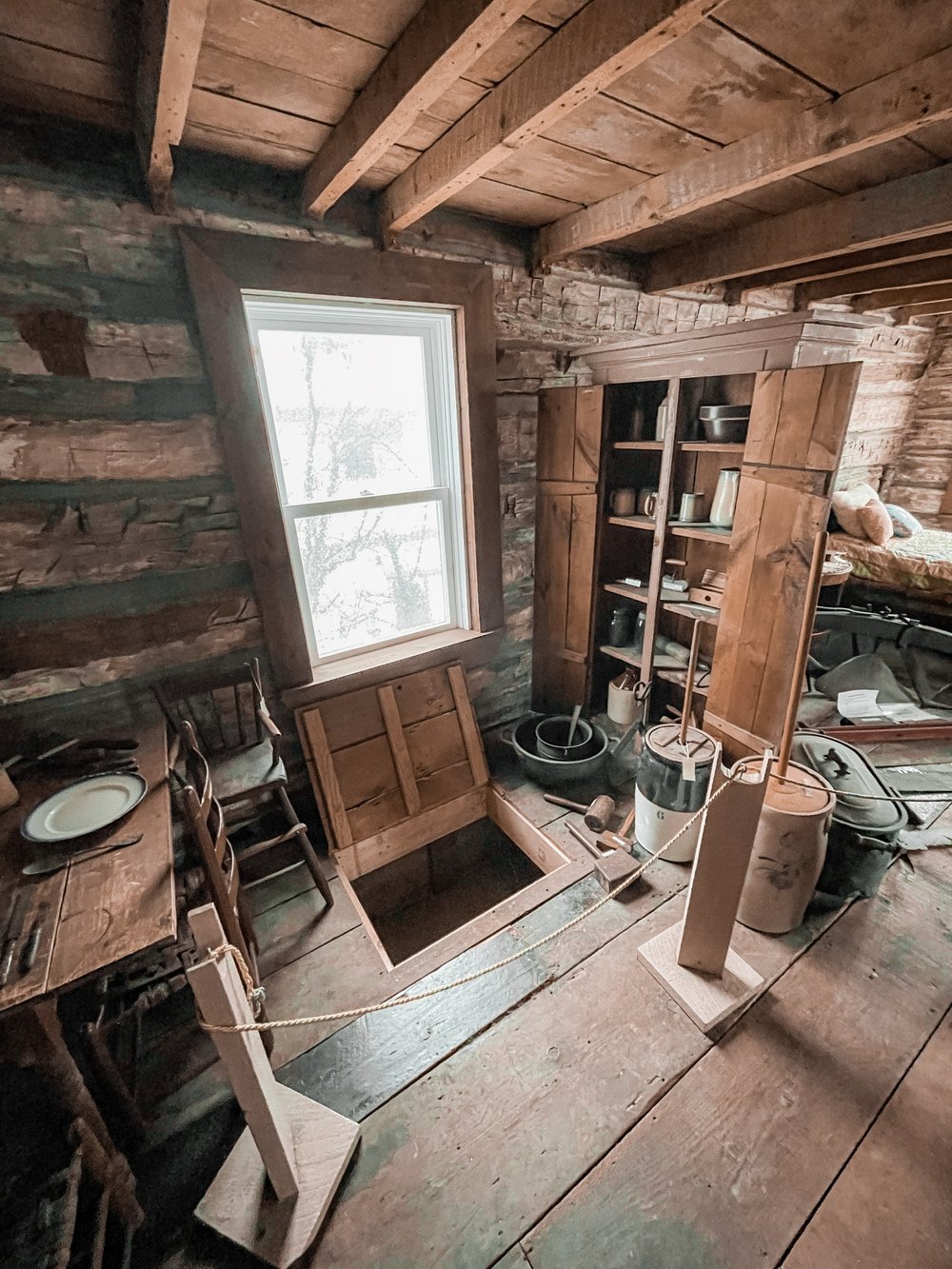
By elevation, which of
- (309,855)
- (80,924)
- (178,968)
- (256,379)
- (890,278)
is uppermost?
(890,278)

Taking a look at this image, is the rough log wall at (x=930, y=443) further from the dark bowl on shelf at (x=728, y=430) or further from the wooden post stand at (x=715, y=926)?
the wooden post stand at (x=715, y=926)

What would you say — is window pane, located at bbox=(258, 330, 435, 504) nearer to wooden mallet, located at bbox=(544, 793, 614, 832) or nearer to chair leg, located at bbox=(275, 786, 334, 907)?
chair leg, located at bbox=(275, 786, 334, 907)

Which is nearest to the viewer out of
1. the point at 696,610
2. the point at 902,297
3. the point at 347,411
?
the point at 347,411

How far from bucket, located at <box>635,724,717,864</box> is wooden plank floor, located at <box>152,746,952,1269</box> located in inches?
13.0

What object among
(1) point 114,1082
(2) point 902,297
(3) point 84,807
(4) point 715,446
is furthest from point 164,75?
(2) point 902,297

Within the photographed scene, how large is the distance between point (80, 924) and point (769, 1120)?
1.78 m

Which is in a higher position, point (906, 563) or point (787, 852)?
point (906, 563)

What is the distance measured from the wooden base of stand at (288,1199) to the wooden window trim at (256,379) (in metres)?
1.40

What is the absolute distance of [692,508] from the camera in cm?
238

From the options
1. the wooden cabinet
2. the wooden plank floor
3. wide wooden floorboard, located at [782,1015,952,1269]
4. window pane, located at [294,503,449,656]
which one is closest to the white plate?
the wooden plank floor

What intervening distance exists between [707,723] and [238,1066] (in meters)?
2.13

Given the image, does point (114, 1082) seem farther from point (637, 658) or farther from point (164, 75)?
point (637, 658)

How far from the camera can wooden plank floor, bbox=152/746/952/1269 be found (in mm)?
1170

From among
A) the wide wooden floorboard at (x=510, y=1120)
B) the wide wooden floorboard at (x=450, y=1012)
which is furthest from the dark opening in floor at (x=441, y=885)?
the wide wooden floorboard at (x=510, y=1120)
